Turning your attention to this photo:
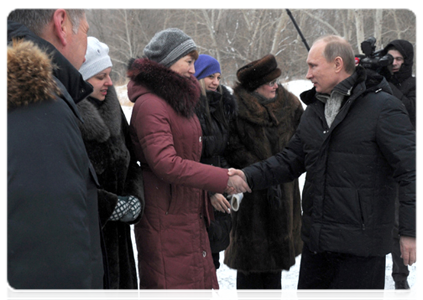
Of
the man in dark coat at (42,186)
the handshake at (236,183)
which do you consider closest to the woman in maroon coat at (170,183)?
the handshake at (236,183)

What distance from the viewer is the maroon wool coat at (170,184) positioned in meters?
2.24

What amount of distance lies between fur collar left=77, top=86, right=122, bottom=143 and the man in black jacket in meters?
1.08

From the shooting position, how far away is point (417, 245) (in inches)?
81.0

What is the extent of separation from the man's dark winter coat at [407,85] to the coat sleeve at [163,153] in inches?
91.7

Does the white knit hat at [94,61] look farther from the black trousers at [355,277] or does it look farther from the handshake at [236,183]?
the black trousers at [355,277]

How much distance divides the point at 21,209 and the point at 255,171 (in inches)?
74.8

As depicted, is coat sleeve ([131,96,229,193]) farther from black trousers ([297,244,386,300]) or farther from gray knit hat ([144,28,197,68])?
black trousers ([297,244,386,300])

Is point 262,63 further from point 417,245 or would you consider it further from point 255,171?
point 417,245

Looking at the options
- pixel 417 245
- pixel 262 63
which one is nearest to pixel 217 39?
pixel 262 63

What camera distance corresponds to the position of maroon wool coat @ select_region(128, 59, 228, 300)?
224 centimetres

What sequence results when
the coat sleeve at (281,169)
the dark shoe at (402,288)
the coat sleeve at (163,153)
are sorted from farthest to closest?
the dark shoe at (402,288)
the coat sleeve at (281,169)
the coat sleeve at (163,153)

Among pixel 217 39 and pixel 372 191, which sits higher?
pixel 217 39

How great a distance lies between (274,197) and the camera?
311 cm

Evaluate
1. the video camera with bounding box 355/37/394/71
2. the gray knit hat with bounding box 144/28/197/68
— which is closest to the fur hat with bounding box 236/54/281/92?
the video camera with bounding box 355/37/394/71
